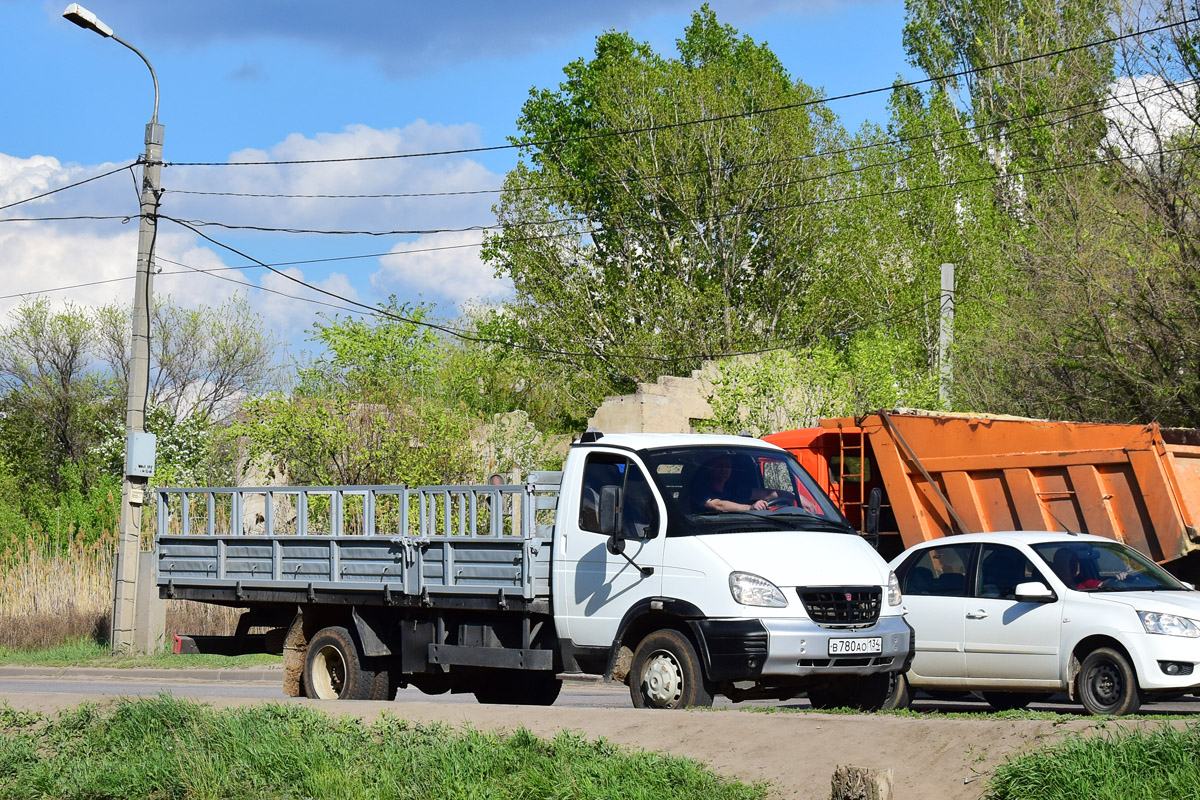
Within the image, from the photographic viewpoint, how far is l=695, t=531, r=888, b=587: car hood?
9.44 m

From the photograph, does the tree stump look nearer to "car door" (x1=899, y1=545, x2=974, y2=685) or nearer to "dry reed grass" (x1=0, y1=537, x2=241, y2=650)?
"car door" (x1=899, y1=545, x2=974, y2=685)

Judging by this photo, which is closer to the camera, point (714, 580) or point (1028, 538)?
point (714, 580)

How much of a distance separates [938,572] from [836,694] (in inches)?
85.9

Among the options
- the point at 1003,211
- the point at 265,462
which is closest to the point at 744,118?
the point at 1003,211

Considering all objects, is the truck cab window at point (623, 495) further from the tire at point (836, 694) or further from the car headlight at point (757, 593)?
the tire at point (836, 694)

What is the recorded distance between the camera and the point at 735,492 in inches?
407

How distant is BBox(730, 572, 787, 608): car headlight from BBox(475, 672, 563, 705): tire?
11.6 ft

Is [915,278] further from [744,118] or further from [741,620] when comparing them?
[741,620]

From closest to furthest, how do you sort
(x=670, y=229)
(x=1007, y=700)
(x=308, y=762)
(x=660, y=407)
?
1. (x=308, y=762)
2. (x=1007, y=700)
3. (x=660, y=407)
4. (x=670, y=229)

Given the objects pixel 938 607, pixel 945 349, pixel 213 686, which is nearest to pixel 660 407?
pixel 945 349

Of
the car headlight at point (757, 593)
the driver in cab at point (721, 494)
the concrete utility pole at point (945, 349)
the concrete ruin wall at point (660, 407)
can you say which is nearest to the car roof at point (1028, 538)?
the driver in cab at point (721, 494)

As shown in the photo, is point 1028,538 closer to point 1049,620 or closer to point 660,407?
point 1049,620

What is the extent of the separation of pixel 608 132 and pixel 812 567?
128ft

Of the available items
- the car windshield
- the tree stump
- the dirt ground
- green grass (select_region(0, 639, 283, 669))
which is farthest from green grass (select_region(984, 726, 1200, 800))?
green grass (select_region(0, 639, 283, 669))
